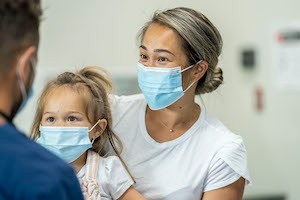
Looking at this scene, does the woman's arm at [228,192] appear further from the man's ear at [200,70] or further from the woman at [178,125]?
the man's ear at [200,70]

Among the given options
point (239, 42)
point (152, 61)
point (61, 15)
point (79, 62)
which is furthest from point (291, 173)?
point (152, 61)

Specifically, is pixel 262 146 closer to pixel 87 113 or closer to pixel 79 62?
pixel 79 62

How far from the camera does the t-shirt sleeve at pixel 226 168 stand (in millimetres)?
1909

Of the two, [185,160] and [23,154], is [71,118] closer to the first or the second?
[185,160]

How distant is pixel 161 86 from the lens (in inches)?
80.0

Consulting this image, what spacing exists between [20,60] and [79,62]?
2.30 m

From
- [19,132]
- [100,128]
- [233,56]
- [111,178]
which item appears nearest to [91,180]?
[111,178]

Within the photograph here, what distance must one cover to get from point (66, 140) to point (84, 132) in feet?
0.22

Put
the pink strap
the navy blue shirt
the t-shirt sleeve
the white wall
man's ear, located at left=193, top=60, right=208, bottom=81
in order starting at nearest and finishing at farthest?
the navy blue shirt, the pink strap, the t-shirt sleeve, man's ear, located at left=193, top=60, right=208, bottom=81, the white wall

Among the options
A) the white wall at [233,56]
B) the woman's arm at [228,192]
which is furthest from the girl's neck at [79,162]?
the white wall at [233,56]

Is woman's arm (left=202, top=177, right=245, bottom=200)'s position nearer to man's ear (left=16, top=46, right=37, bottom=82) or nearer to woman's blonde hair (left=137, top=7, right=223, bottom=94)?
woman's blonde hair (left=137, top=7, right=223, bottom=94)

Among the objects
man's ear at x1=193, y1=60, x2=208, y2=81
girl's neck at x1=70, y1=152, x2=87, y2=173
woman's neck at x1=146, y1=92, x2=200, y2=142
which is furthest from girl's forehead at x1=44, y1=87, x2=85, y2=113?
man's ear at x1=193, y1=60, x2=208, y2=81

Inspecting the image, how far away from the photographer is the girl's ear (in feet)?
6.37

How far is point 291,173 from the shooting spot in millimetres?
3629
